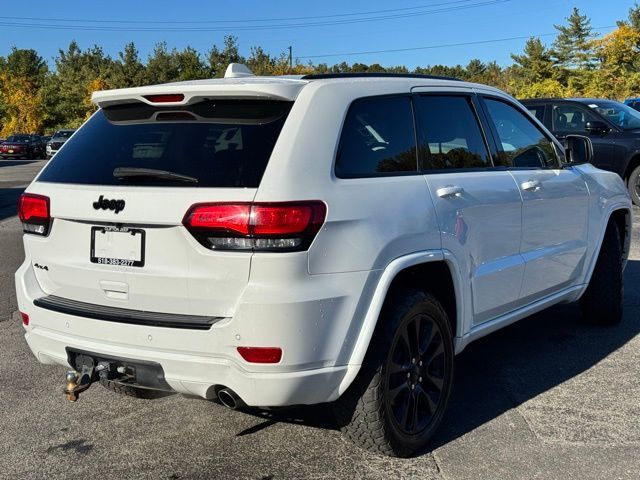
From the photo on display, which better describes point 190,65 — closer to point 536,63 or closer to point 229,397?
point 536,63

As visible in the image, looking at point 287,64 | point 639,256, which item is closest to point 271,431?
point 639,256

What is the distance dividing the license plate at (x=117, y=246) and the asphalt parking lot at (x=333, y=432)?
1.03 metres

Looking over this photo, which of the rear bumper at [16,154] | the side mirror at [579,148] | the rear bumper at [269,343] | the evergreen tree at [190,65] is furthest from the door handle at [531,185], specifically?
the evergreen tree at [190,65]

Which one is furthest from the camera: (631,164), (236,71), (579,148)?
(631,164)

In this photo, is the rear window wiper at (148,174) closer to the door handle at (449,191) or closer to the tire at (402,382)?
the tire at (402,382)

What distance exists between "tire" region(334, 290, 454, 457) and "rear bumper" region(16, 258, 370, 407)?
20 cm

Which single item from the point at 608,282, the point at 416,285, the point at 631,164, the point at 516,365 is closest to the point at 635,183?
the point at 631,164

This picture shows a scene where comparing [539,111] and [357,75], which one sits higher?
[357,75]

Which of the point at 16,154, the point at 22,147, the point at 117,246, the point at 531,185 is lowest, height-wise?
the point at 16,154

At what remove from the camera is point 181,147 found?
3.08 metres

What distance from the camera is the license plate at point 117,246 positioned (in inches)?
117

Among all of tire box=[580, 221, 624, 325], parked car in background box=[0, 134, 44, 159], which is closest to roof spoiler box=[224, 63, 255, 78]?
tire box=[580, 221, 624, 325]

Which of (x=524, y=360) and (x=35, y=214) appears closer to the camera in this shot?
(x=35, y=214)

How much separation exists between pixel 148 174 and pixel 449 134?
1703mm
